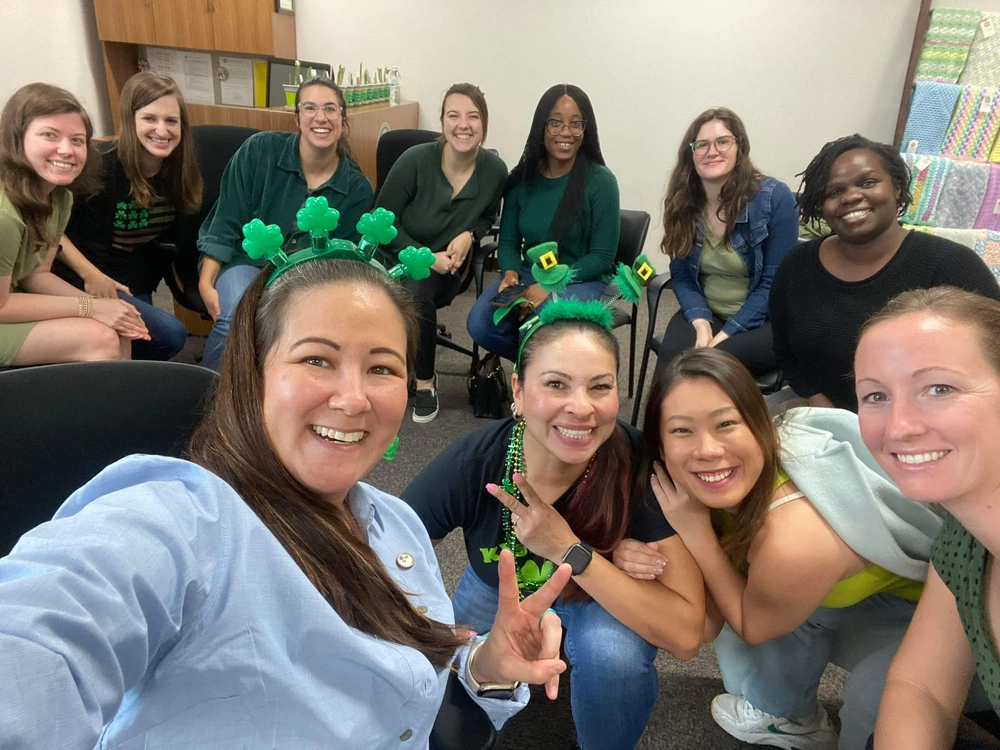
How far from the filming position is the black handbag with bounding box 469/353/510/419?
2902 mm

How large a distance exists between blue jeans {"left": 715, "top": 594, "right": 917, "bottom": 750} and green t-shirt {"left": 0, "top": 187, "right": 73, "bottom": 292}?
2.15m

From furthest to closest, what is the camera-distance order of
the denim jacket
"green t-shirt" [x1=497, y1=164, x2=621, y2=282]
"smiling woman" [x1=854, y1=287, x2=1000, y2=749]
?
"green t-shirt" [x1=497, y1=164, x2=621, y2=282], the denim jacket, "smiling woman" [x1=854, y1=287, x2=1000, y2=749]

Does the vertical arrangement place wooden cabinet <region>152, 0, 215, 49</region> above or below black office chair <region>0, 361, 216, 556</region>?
above

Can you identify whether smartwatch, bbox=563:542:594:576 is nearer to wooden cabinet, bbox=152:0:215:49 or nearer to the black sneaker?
the black sneaker

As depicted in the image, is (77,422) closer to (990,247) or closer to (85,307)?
(85,307)

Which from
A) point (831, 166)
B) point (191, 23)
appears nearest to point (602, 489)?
point (831, 166)

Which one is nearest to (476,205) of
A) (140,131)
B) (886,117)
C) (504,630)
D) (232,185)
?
(232,185)

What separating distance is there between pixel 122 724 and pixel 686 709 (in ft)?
4.56

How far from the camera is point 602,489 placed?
1418mm

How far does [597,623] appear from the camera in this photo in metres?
1.36

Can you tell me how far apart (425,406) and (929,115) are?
3.29 meters

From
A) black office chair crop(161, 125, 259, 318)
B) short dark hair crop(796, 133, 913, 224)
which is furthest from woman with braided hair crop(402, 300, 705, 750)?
black office chair crop(161, 125, 259, 318)

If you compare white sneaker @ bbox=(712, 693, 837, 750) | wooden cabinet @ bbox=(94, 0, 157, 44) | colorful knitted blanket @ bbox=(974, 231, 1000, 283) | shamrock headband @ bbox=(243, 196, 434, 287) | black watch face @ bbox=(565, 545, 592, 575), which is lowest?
white sneaker @ bbox=(712, 693, 837, 750)

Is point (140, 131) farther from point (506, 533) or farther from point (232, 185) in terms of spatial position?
point (506, 533)
